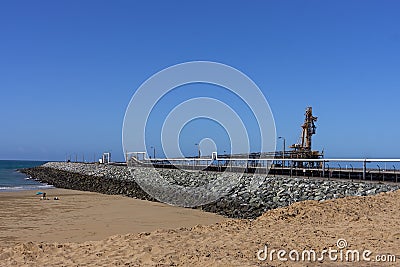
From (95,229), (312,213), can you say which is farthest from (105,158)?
(312,213)

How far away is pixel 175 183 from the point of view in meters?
30.2

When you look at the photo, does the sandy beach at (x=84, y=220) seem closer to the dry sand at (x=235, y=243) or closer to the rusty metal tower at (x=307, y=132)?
the dry sand at (x=235, y=243)

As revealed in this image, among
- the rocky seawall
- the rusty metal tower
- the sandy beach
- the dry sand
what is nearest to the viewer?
the dry sand

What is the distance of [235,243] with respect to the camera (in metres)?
7.89

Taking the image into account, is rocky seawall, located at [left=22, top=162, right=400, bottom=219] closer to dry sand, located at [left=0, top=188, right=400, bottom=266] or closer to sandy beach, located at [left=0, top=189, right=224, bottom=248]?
sandy beach, located at [left=0, top=189, right=224, bottom=248]

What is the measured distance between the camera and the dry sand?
6953 millimetres

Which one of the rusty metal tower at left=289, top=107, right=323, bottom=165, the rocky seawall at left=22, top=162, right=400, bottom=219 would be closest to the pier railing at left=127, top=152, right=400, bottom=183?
the rocky seawall at left=22, top=162, right=400, bottom=219

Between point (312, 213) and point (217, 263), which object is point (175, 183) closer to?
point (312, 213)

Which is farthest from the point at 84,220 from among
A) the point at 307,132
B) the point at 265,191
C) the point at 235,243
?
the point at 307,132

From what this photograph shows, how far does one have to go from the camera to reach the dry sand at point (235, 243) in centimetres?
695

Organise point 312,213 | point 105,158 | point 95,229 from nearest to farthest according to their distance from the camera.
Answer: point 312,213 < point 95,229 < point 105,158

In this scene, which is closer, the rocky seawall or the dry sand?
the dry sand

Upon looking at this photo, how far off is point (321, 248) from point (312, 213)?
341cm

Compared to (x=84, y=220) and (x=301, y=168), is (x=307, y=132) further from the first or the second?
(x=84, y=220)
